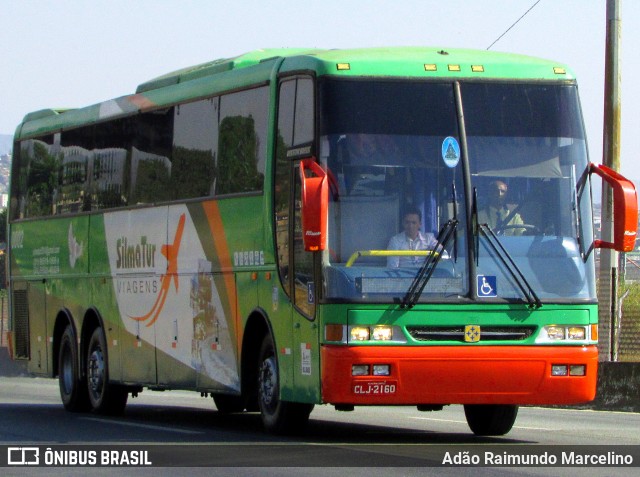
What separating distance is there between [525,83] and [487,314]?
226cm

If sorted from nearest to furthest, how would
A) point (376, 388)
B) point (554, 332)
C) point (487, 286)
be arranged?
1. point (376, 388)
2. point (487, 286)
3. point (554, 332)

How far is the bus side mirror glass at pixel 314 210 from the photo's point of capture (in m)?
13.5

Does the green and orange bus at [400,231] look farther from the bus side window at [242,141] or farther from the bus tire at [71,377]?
the bus tire at [71,377]

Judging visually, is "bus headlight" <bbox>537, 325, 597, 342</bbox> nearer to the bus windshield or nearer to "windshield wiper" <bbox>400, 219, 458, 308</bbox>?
the bus windshield

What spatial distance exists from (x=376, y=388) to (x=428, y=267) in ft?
3.81

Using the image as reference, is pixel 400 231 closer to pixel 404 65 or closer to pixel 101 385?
pixel 404 65

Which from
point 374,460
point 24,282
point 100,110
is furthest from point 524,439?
point 24,282

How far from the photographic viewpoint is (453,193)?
47.1 feet

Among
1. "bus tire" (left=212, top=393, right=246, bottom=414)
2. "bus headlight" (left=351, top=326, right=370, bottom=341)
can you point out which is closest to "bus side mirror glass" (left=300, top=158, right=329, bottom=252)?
"bus headlight" (left=351, top=326, right=370, bottom=341)

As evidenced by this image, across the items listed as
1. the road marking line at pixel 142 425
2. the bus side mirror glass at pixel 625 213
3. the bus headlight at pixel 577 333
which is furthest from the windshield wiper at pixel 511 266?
the road marking line at pixel 142 425

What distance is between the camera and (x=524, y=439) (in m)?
15.7

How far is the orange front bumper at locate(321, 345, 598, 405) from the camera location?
1402cm

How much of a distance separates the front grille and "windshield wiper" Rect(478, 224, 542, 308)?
25 centimetres

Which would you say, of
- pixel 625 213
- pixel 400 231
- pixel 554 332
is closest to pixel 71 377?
pixel 400 231
